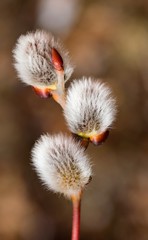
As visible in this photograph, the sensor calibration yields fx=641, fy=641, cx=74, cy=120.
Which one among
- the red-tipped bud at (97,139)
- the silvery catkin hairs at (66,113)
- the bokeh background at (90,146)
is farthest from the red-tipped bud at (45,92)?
the bokeh background at (90,146)

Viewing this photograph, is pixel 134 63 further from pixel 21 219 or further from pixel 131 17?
pixel 21 219

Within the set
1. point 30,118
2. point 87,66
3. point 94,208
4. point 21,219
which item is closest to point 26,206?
point 21,219

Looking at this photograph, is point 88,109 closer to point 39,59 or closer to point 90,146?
point 39,59

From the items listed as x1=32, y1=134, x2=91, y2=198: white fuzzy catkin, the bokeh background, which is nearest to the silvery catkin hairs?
x1=32, y1=134, x2=91, y2=198: white fuzzy catkin

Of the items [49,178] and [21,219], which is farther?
[21,219]

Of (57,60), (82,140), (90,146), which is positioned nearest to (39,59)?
(57,60)

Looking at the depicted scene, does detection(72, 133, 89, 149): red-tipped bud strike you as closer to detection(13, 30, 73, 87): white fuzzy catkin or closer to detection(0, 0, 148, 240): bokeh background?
detection(13, 30, 73, 87): white fuzzy catkin
